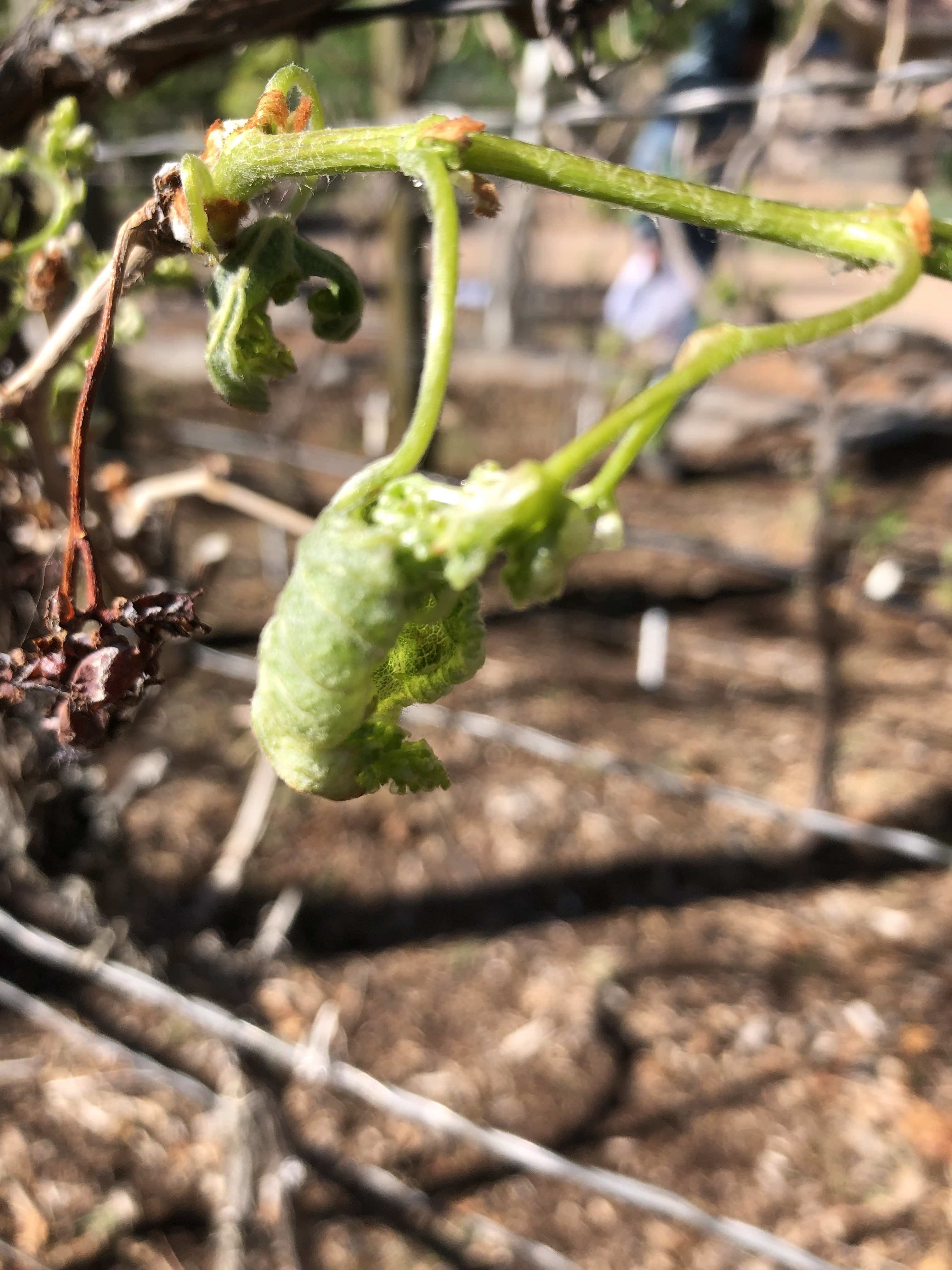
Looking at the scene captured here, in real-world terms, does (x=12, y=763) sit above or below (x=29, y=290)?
below

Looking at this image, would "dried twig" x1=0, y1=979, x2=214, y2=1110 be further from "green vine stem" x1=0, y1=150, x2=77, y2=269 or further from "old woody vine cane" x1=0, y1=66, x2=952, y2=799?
"old woody vine cane" x1=0, y1=66, x2=952, y2=799

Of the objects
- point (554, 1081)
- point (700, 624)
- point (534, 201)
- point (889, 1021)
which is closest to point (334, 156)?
point (554, 1081)

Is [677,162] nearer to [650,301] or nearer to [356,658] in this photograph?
[650,301]

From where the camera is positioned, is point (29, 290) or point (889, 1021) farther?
point (889, 1021)

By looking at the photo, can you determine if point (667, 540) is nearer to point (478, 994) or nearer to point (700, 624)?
point (700, 624)

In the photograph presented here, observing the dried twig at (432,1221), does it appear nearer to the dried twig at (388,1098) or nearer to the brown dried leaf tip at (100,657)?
the dried twig at (388,1098)

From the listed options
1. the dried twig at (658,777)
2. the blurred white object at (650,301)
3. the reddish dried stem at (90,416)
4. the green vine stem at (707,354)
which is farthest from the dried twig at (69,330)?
the blurred white object at (650,301)

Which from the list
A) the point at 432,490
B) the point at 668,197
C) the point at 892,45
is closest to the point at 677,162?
the point at 892,45
